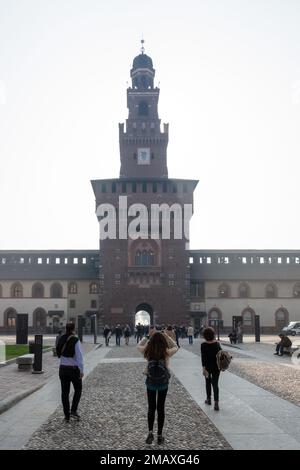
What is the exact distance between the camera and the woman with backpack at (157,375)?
7.73 meters

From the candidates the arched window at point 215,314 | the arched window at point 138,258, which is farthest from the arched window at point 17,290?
the arched window at point 215,314

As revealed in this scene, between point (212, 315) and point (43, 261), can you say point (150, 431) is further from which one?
point (43, 261)

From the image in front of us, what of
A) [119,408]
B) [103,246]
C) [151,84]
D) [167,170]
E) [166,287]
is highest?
[151,84]

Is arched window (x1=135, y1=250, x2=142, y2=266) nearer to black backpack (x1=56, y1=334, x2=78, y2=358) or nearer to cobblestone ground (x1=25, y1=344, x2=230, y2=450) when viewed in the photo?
cobblestone ground (x1=25, y1=344, x2=230, y2=450)

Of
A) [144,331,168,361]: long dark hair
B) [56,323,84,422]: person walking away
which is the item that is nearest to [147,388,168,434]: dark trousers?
[144,331,168,361]: long dark hair

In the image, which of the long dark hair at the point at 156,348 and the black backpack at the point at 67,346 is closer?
the long dark hair at the point at 156,348

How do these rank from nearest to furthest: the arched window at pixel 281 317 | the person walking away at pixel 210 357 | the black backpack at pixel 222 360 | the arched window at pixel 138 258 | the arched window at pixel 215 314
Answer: the black backpack at pixel 222 360
the person walking away at pixel 210 357
the arched window at pixel 138 258
the arched window at pixel 215 314
the arched window at pixel 281 317

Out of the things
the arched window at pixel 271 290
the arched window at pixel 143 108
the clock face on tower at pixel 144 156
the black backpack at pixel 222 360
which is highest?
the arched window at pixel 143 108

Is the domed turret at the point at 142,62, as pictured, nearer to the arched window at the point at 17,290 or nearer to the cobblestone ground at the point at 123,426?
the arched window at the point at 17,290

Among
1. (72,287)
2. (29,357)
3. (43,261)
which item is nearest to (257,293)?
(72,287)

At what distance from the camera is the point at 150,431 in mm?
7676

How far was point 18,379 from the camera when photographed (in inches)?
615

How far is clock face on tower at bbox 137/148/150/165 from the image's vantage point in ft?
198
